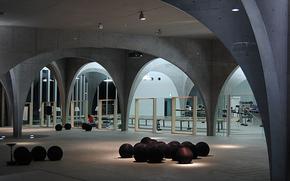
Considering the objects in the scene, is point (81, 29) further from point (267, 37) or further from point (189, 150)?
point (267, 37)

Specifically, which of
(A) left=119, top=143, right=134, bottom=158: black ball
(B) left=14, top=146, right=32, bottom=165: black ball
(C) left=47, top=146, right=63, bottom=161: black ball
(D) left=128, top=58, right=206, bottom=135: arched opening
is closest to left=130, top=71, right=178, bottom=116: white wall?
(D) left=128, top=58, right=206, bottom=135: arched opening

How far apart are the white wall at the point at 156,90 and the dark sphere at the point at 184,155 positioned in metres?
31.7

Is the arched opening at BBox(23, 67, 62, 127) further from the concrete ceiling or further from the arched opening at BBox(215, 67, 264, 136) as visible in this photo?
the concrete ceiling

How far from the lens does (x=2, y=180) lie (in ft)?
34.0

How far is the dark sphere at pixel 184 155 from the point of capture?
13.7 m

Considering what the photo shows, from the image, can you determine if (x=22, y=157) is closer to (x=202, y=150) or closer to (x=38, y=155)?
(x=38, y=155)

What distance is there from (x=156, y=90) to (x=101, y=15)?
96.5 ft

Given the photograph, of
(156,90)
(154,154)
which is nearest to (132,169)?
(154,154)

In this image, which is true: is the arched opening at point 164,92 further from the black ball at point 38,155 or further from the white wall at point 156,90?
the black ball at point 38,155

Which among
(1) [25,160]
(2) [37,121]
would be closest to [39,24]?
(1) [25,160]

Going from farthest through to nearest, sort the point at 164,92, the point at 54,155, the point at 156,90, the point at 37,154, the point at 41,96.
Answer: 1. the point at 156,90
2. the point at 164,92
3. the point at 41,96
4. the point at 54,155
5. the point at 37,154

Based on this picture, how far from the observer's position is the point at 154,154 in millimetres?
13922

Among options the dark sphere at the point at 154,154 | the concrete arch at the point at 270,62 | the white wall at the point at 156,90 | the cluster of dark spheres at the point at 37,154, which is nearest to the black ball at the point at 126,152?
the dark sphere at the point at 154,154

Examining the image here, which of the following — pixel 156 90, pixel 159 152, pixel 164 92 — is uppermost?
pixel 156 90
